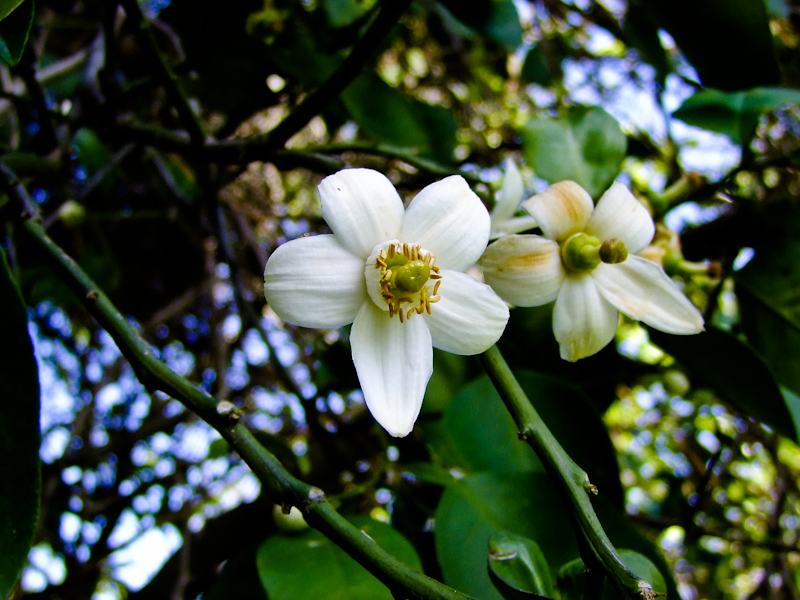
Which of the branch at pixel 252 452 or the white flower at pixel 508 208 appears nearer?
the branch at pixel 252 452

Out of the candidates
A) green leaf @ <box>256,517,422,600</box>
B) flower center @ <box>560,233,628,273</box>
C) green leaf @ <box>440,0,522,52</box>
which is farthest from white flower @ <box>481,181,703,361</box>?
green leaf @ <box>440,0,522,52</box>

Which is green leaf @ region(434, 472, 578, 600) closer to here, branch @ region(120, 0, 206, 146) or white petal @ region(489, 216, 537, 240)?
white petal @ region(489, 216, 537, 240)

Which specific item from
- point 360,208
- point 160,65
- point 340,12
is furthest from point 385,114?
point 360,208

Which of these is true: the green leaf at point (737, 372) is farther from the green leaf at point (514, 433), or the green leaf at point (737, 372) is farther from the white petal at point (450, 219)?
the white petal at point (450, 219)

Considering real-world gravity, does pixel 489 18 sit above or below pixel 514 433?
above

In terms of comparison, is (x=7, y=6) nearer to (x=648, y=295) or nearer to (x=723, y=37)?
(x=648, y=295)

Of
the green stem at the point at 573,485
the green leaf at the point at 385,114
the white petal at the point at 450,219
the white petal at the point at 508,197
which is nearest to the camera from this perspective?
the green stem at the point at 573,485

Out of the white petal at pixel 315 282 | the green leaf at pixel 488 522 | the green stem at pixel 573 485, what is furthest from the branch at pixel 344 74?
the green leaf at pixel 488 522
